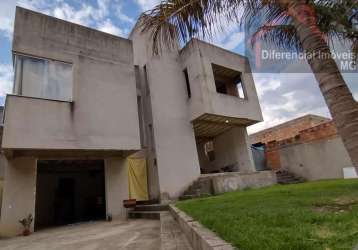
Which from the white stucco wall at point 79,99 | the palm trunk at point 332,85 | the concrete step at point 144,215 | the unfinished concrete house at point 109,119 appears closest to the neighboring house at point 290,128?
the unfinished concrete house at point 109,119

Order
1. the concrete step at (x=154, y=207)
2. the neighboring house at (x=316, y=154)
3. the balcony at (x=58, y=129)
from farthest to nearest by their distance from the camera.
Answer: the neighboring house at (x=316, y=154)
the concrete step at (x=154, y=207)
the balcony at (x=58, y=129)

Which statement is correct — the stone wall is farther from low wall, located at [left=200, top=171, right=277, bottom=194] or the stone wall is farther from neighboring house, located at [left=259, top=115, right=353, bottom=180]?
low wall, located at [left=200, top=171, right=277, bottom=194]

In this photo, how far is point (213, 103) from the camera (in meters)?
12.3

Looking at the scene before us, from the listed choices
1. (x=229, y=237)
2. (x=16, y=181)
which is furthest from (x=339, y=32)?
(x=16, y=181)

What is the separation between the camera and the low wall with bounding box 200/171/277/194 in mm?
11059

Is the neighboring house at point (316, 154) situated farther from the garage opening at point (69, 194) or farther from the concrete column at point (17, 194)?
the concrete column at point (17, 194)

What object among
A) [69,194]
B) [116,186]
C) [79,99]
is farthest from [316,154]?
[69,194]

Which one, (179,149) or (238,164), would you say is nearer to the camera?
(179,149)

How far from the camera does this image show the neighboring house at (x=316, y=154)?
1176 cm

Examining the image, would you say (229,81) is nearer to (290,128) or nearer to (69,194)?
(290,128)

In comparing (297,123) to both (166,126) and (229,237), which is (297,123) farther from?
(229,237)

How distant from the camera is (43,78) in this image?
29.7 feet

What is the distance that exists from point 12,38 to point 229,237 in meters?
9.88

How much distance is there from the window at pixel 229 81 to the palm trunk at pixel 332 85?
1090cm
